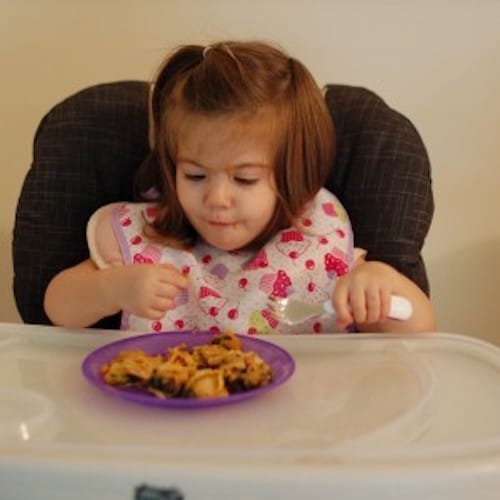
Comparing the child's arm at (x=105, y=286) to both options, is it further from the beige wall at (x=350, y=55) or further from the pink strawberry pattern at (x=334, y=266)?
the beige wall at (x=350, y=55)

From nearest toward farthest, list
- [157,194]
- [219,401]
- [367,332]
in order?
[219,401] < [367,332] < [157,194]

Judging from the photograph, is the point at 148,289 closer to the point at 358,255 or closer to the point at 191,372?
the point at 191,372

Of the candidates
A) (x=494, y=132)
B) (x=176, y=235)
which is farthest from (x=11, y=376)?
(x=494, y=132)

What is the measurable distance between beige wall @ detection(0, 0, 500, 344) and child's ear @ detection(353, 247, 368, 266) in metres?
0.52

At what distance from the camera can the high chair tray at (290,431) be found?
0.60 m

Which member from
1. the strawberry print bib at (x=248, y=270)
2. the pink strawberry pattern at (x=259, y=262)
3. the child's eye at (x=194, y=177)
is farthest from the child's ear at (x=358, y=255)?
the child's eye at (x=194, y=177)

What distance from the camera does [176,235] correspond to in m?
1.05

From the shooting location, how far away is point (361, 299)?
0.84 meters

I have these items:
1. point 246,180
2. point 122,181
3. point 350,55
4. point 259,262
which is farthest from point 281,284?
point 350,55

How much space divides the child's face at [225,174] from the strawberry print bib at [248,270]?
58 mm

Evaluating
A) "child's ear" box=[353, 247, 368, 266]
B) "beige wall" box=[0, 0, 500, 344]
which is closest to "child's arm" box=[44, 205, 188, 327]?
"child's ear" box=[353, 247, 368, 266]

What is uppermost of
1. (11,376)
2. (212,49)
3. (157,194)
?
(212,49)

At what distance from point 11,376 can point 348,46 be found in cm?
95

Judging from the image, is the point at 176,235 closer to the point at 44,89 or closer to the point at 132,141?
the point at 132,141
